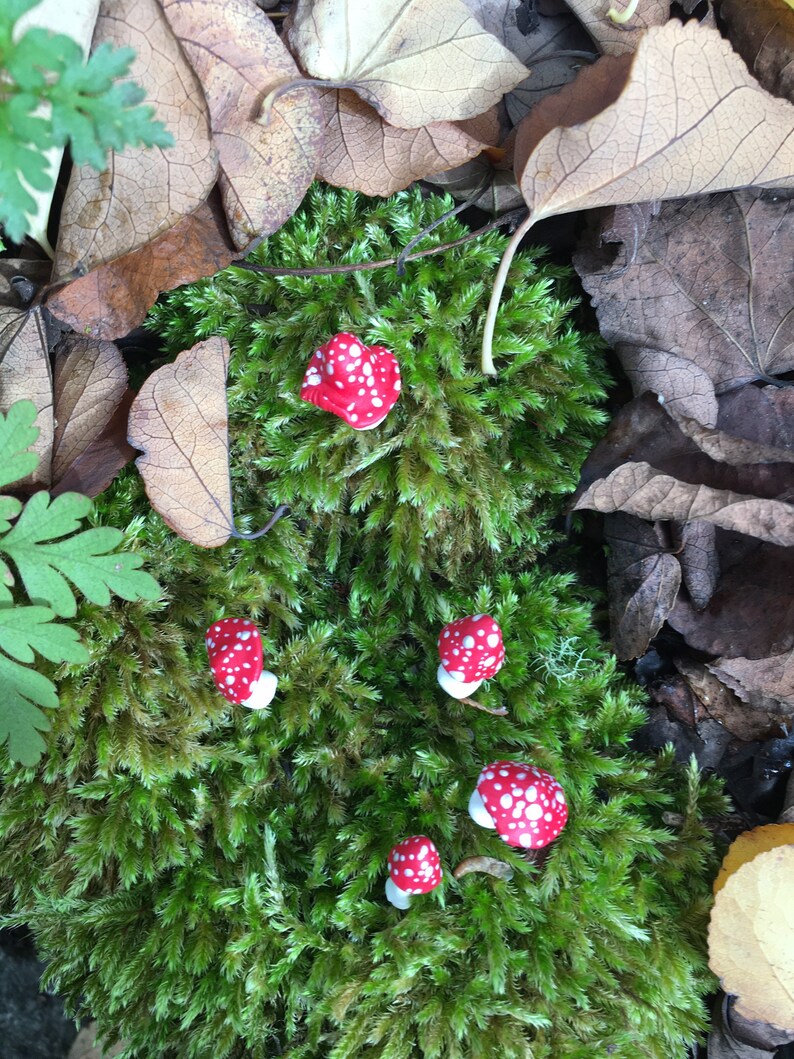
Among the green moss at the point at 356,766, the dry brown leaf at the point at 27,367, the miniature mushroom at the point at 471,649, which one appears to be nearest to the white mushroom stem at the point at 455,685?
the miniature mushroom at the point at 471,649

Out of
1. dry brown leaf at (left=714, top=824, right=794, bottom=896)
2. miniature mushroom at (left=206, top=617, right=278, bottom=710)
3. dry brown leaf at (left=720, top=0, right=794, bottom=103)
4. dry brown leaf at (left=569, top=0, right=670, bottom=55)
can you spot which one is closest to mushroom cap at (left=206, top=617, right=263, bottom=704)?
miniature mushroom at (left=206, top=617, right=278, bottom=710)

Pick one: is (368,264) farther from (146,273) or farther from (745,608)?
(745,608)

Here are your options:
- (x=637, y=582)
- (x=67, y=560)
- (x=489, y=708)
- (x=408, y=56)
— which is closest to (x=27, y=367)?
(x=67, y=560)

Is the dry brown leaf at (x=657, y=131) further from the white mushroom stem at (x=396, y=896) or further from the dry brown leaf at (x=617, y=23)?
the white mushroom stem at (x=396, y=896)

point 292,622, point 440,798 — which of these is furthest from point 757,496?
point 292,622

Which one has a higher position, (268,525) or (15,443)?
(15,443)

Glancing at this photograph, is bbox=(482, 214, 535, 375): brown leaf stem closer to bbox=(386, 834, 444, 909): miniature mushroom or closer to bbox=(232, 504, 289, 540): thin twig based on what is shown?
bbox=(232, 504, 289, 540): thin twig
